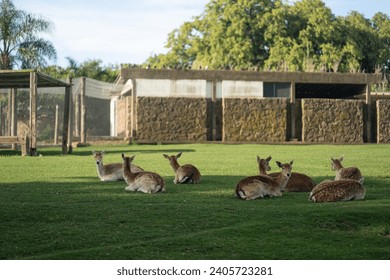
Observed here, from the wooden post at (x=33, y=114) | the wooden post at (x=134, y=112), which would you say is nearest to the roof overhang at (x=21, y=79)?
the wooden post at (x=33, y=114)

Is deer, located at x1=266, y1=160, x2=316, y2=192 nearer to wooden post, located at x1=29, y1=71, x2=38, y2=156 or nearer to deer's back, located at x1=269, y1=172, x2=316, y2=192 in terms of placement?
deer's back, located at x1=269, y1=172, x2=316, y2=192

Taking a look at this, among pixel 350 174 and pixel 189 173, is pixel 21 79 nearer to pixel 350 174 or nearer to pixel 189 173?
pixel 189 173

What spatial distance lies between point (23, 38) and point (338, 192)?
26.5m

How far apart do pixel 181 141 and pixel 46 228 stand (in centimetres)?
2502

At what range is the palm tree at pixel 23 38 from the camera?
34.4m

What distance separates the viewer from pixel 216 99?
34906 mm

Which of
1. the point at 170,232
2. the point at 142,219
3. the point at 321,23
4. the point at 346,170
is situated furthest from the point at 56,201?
the point at 321,23

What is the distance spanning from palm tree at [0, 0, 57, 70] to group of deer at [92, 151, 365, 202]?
21.1 meters

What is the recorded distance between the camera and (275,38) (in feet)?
185

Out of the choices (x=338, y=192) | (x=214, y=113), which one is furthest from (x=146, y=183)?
(x=214, y=113)

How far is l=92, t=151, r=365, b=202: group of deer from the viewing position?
1105cm
